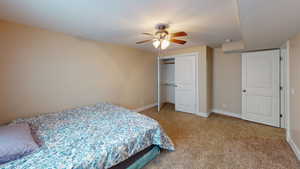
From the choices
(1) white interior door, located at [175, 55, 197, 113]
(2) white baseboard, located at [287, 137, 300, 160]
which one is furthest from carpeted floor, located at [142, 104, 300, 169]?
(1) white interior door, located at [175, 55, 197, 113]

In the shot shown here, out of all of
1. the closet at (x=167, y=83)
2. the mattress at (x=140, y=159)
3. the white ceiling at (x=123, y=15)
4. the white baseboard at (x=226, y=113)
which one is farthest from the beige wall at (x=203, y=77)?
the mattress at (x=140, y=159)

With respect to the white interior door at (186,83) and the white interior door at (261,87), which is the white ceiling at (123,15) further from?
the white interior door at (186,83)

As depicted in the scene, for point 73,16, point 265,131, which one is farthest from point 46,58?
point 265,131

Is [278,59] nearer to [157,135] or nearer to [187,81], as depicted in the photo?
[187,81]

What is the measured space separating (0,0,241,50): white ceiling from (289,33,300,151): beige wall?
899mm

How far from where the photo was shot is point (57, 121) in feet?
6.90

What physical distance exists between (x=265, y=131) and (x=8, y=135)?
443 cm

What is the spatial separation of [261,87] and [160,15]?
3.18m

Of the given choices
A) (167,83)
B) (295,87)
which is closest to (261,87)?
(295,87)

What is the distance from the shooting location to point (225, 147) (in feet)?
7.11

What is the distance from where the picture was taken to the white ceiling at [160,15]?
1.35 meters

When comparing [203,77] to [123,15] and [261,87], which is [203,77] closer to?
[261,87]

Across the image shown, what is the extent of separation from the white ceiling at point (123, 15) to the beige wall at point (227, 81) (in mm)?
1399

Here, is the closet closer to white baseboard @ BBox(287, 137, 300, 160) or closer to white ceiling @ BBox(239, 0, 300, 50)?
white ceiling @ BBox(239, 0, 300, 50)
